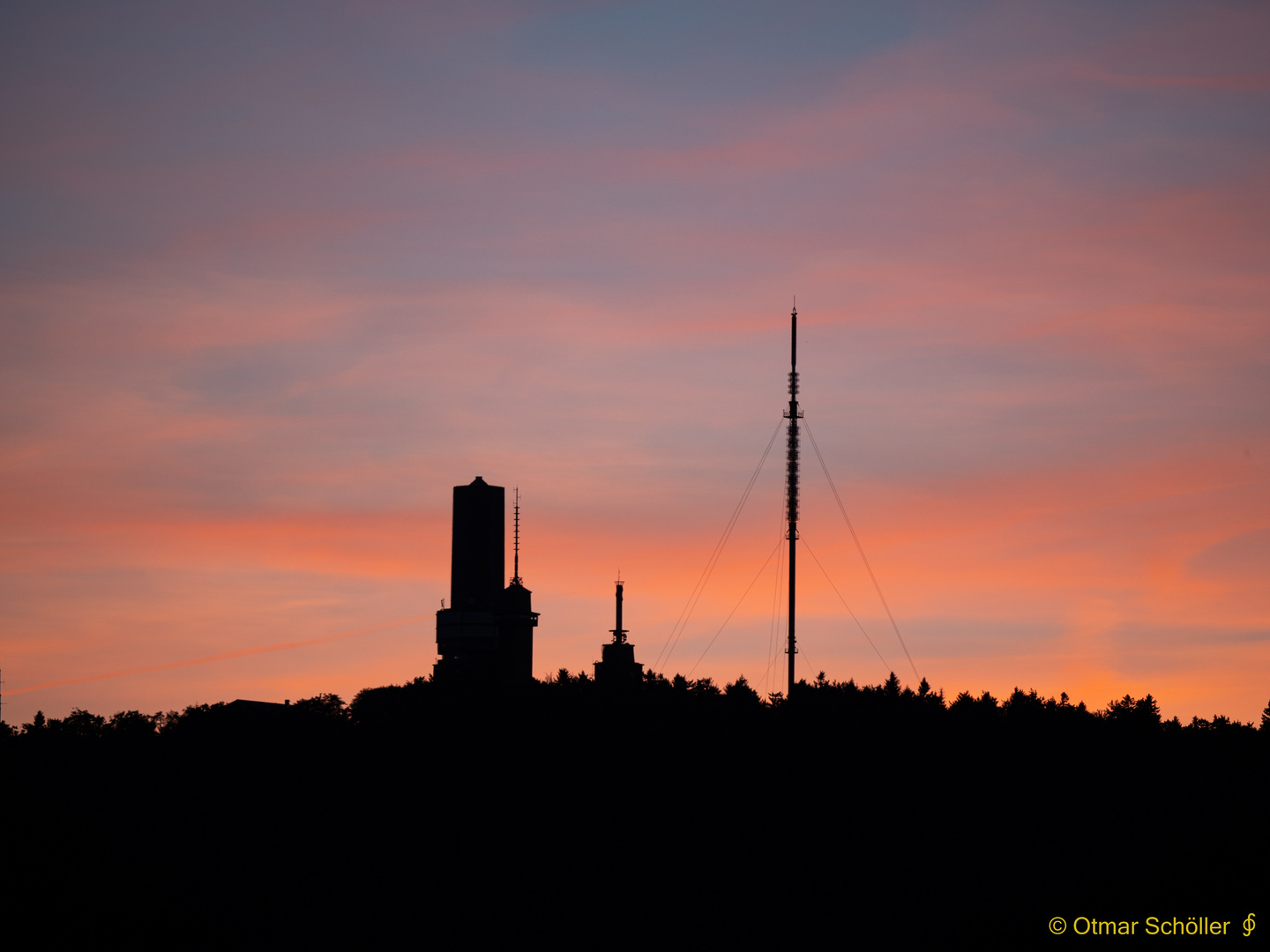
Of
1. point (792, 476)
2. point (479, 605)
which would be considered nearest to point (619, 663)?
point (479, 605)

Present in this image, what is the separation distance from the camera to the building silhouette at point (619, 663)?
15000 cm

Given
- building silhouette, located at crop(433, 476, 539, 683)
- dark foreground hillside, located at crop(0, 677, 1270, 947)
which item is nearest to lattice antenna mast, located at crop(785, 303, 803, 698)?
dark foreground hillside, located at crop(0, 677, 1270, 947)

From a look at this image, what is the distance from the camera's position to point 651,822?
405 feet

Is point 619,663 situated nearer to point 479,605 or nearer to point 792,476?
point 479,605

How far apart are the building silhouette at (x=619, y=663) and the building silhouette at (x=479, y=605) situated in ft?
23.6

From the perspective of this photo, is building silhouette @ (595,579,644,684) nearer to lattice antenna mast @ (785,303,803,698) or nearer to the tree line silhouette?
the tree line silhouette

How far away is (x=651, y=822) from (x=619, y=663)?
29279mm

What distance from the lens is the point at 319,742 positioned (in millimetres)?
139250

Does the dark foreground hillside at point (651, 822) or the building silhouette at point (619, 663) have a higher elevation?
the building silhouette at point (619, 663)

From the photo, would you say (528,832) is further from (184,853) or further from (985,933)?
(985,933)

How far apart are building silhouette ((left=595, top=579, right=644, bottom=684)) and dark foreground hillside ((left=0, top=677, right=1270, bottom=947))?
7.02m

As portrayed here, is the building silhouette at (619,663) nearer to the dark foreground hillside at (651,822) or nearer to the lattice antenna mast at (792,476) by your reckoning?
the dark foreground hillside at (651,822)

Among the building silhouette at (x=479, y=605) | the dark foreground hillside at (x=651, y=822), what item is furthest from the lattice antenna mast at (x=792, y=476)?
the building silhouette at (x=479, y=605)

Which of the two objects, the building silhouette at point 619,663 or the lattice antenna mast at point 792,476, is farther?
the building silhouette at point 619,663
